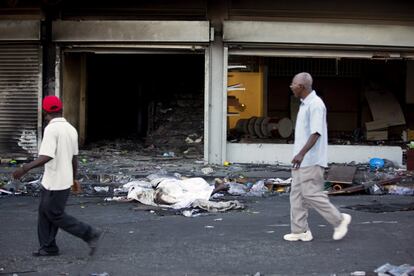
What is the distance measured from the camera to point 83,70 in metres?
15.7

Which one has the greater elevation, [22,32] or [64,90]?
[22,32]

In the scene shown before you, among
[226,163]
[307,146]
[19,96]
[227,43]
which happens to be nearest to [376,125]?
[226,163]

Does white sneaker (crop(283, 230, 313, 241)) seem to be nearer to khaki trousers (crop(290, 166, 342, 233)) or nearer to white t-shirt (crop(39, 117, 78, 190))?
khaki trousers (crop(290, 166, 342, 233))

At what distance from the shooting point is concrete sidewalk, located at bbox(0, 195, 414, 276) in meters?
5.96

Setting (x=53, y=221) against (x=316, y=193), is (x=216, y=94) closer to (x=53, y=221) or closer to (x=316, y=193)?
(x=316, y=193)

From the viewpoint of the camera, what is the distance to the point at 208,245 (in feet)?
22.6

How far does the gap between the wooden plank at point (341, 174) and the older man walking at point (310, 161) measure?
4.27m

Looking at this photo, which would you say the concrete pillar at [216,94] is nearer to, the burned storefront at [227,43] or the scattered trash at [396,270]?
the burned storefront at [227,43]

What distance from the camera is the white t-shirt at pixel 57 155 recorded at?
6.14m

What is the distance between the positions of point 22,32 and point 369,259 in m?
9.18

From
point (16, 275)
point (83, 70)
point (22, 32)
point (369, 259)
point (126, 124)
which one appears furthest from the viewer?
point (126, 124)

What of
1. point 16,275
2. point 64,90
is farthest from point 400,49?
point 16,275

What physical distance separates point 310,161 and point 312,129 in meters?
0.34

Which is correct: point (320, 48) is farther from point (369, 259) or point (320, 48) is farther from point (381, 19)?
point (369, 259)
